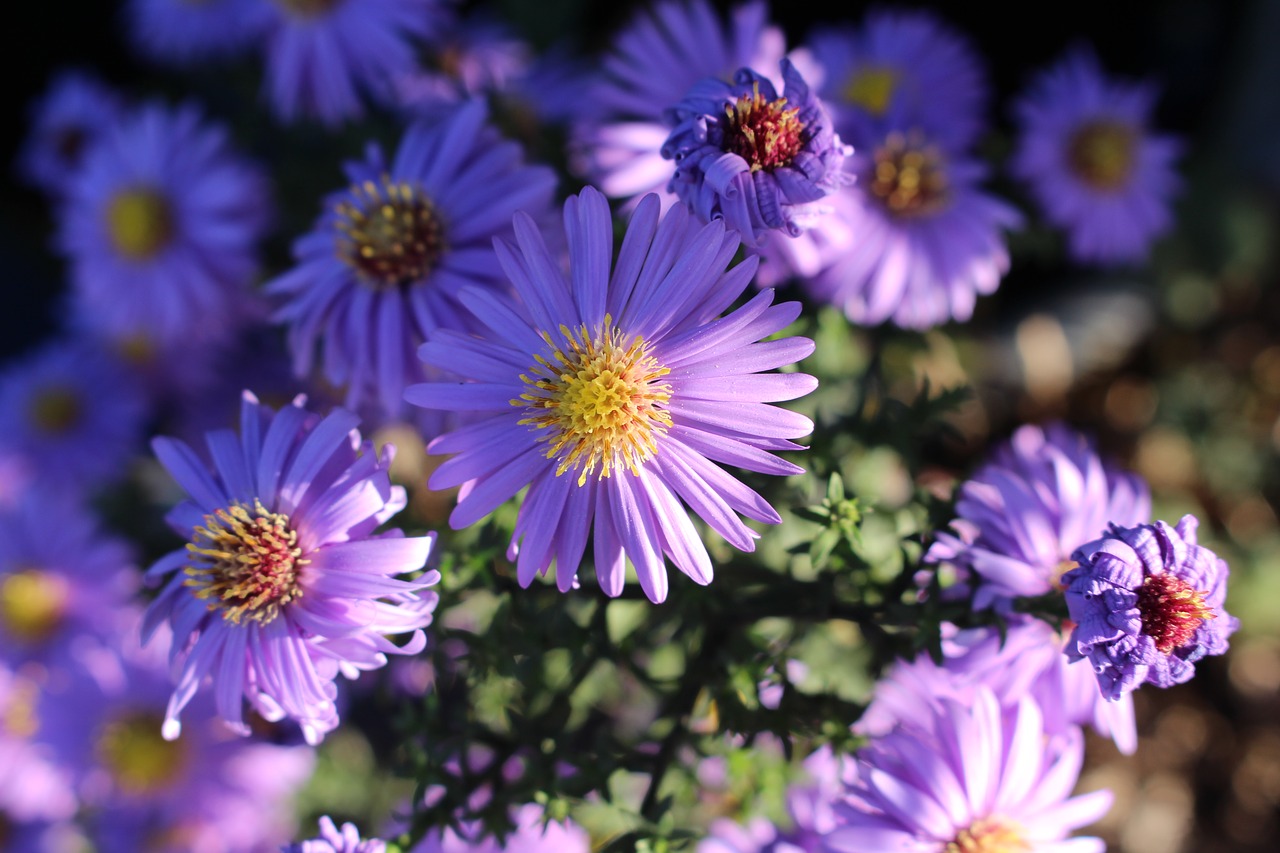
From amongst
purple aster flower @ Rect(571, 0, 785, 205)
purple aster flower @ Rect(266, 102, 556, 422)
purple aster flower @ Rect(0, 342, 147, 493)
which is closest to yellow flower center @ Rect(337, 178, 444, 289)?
purple aster flower @ Rect(266, 102, 556, 422)

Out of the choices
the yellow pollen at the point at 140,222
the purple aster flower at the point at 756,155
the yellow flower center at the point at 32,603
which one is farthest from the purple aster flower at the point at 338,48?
the yellow flower center at the point at 32,603

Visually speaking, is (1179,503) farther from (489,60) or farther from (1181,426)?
(489,60)

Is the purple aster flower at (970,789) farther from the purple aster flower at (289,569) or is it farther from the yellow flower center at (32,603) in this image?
the yellow flower center at (32,603)

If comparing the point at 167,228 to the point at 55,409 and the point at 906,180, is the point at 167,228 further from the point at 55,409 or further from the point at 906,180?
the point at 906,180

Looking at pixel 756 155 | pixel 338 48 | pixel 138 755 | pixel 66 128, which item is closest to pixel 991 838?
pixel 756 155

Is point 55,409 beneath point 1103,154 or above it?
above

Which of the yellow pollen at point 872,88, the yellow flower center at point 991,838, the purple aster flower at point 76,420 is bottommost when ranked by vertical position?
the yellow flower center at point 991,838

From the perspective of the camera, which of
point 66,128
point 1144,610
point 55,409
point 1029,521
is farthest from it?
point 66,128
